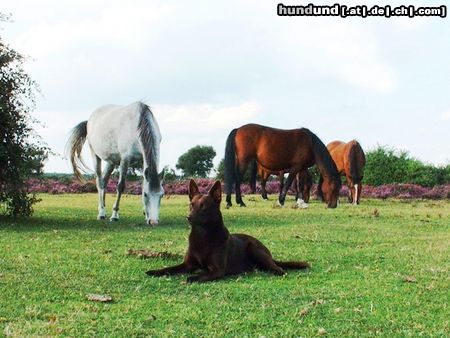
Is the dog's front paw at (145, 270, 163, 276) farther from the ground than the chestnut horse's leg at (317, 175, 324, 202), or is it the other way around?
the chestnut horse's leg at (317, 175, 324, 202)

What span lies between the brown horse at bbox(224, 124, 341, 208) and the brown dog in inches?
448

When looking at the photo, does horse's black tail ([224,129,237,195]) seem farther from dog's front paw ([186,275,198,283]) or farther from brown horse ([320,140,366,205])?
dog's front paw ([186,275,198,283])

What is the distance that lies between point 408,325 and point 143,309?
197 cm

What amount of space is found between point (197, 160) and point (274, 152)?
2024 cm

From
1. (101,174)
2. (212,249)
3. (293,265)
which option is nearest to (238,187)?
(101,174)

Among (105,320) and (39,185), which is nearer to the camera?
(105,320)

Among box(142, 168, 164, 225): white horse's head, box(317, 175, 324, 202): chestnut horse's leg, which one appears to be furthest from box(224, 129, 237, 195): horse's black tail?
box(142, 168, 164, 225): white horse's head

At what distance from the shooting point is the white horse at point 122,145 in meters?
12.6

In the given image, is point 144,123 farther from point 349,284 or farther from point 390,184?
point 390,184

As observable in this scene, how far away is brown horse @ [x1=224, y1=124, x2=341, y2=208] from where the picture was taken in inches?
730

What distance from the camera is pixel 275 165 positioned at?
19531 mm

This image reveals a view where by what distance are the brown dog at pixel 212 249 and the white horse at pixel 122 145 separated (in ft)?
19.0

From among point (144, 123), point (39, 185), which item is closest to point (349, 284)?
point (144, 123)

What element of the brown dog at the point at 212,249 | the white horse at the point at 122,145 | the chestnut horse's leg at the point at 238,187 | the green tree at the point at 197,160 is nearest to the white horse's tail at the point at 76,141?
the white horse at the point at 122,145
